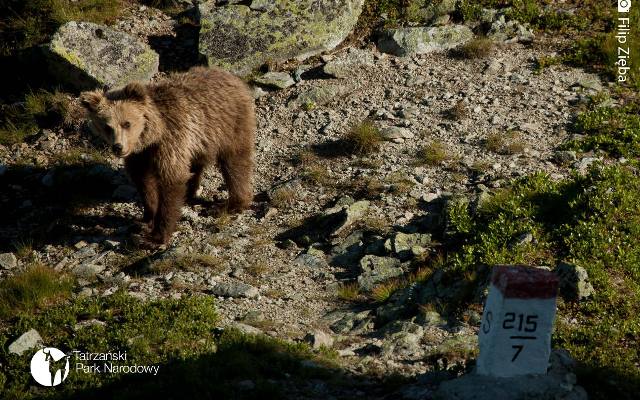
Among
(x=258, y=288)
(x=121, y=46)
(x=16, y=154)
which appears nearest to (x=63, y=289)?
(x=258, y=288)

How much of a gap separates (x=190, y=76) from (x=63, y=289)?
9.84 ft

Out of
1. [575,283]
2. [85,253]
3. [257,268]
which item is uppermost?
[575,283]

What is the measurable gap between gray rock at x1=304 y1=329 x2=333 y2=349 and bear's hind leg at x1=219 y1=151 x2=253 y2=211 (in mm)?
3211

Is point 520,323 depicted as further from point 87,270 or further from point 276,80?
point 276,80

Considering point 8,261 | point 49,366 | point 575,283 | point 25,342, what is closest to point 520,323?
point 575,283

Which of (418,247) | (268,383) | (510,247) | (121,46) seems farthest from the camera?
(121,46)

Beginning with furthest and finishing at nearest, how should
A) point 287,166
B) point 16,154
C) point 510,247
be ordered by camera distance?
point 16,154, point 287,166, point 510,247

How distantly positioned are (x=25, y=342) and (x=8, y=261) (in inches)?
99.5

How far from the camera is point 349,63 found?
39.7 feet

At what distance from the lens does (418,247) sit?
26.8ft

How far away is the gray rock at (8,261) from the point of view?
346 inches

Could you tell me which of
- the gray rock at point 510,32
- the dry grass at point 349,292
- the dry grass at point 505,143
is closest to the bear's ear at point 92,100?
the dry grass at point 349,292

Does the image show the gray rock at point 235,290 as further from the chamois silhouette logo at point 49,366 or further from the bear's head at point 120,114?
the bear's head at point 120,114

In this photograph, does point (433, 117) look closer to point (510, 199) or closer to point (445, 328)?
point (510, 199)
